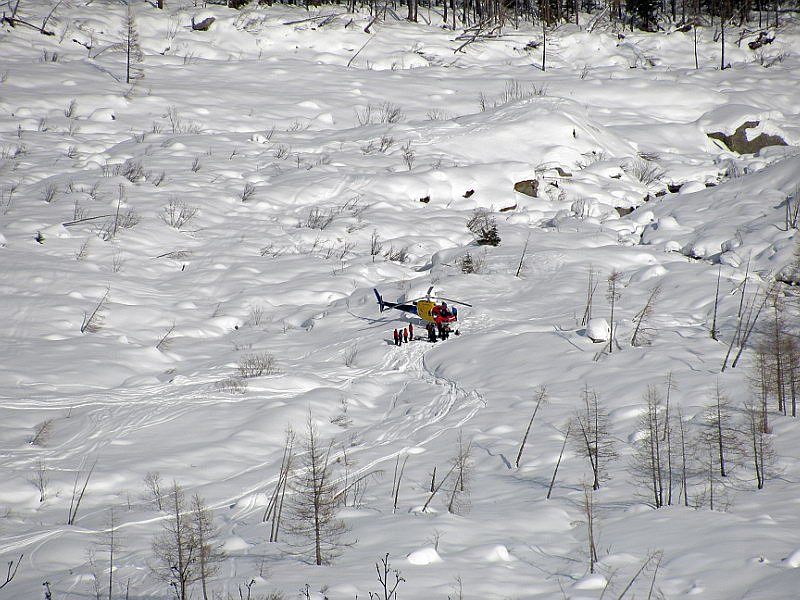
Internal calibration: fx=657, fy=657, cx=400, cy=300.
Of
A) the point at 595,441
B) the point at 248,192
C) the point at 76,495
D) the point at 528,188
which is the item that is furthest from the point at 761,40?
the point at 76,495

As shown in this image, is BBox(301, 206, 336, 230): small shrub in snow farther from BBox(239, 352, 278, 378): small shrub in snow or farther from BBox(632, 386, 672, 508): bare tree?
BBox(632, 386, 672, 508): bare tree

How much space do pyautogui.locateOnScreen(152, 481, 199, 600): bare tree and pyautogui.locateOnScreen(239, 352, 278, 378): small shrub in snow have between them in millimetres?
3363

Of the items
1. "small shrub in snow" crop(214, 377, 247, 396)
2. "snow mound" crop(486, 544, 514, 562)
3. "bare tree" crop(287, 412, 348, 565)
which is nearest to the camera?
"snow mound" crop(486, 544, 514, 562)

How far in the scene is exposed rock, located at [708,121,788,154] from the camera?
65.9ft

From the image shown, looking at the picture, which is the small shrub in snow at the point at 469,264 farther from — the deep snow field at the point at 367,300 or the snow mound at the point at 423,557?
the snow mound at the point at 423,557

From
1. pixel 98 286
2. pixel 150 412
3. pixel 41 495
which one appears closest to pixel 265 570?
pixel 41 495

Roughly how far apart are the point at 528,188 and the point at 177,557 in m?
14.6

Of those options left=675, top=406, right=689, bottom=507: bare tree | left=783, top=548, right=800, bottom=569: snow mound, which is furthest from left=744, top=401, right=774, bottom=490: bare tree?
left=783, top=548, right=800, bottom=569: snow mound

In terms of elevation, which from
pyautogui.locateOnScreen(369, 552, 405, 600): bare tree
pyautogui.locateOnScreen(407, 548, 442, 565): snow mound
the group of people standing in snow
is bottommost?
the group of people standing in snow

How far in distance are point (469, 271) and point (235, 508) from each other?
7.88 meters

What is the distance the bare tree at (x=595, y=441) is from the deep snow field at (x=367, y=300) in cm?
11

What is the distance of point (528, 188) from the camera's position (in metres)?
17.2

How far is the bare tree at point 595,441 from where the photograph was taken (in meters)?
5.61

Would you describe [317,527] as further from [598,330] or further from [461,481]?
[598,330]
